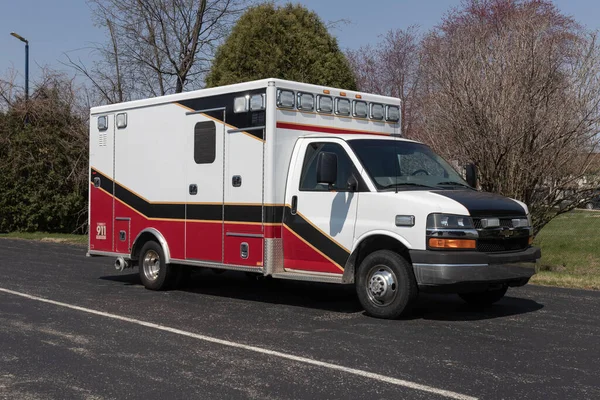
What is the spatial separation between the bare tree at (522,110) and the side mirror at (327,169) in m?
6.10

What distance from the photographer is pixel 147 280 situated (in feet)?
37.3

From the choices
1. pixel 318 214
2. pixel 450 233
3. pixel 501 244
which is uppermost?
pixel 318 214

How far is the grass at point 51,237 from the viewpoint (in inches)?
859

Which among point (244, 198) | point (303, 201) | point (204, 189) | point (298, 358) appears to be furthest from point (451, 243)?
point (204, 189)

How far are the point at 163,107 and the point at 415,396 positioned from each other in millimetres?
6826

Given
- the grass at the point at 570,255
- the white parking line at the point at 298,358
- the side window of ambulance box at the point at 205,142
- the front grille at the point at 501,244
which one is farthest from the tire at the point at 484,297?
the side window of ambulance box at the point at 205,142

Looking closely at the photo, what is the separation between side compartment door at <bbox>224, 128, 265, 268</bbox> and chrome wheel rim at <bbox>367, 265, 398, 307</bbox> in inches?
62.3

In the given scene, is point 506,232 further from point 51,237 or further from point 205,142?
point 51,237

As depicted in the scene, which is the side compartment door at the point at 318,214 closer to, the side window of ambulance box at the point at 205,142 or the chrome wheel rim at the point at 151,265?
the side window of ambulance box at the point at 205,142

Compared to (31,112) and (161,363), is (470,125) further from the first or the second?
(31,112)

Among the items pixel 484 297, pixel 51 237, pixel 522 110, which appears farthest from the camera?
pixel 51 237

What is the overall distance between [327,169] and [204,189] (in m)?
2.33

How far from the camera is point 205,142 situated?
10.3m

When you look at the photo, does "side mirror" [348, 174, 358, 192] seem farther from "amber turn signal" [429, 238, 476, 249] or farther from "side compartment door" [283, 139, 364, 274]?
"amber turn signal" [429, 238, 476, 249]
